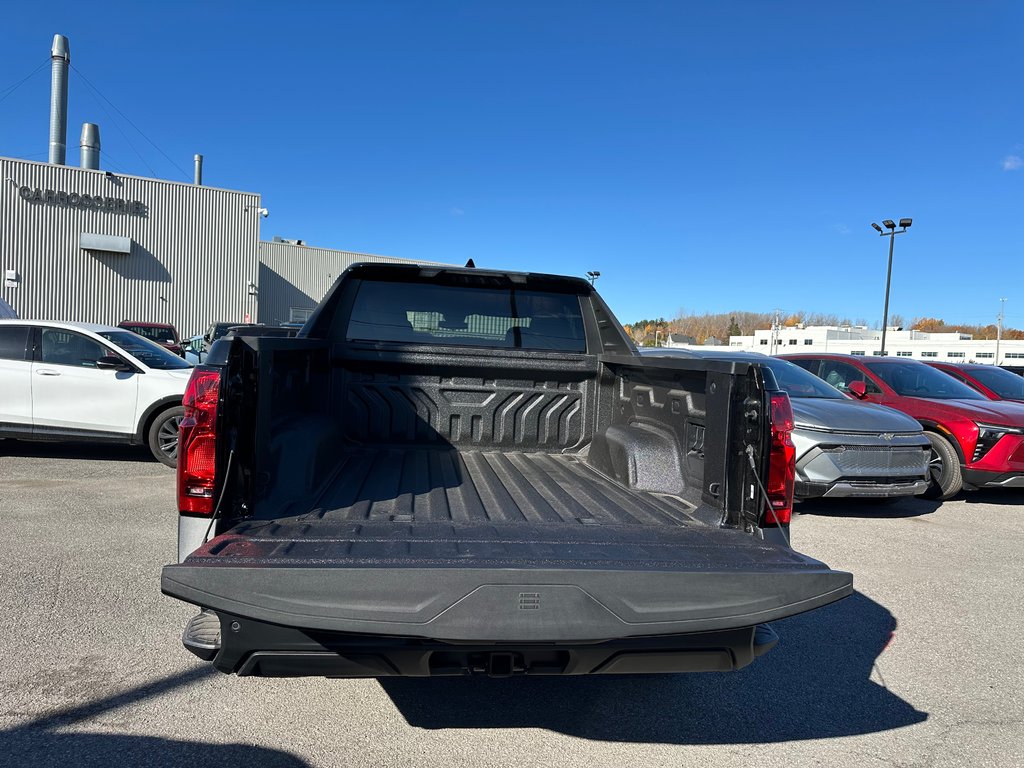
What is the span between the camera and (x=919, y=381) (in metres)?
9.28

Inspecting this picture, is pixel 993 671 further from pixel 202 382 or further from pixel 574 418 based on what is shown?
pixel 202 382

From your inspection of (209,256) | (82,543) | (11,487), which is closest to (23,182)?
(209,256)

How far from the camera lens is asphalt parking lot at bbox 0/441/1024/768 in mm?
2766

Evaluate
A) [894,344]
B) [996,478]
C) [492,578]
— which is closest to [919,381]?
[996,478]

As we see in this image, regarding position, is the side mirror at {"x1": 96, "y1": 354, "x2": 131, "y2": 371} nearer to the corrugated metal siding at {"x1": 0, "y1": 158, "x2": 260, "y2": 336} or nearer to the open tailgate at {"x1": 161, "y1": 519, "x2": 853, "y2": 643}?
the open tailgate at {"x1": 161, "y1": 519, "x2": 853, "y2": 643}

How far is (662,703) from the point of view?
128 inches

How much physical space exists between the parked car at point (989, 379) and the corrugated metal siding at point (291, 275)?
99.1 feet

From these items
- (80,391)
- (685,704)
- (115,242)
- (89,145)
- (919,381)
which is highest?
(89,145)

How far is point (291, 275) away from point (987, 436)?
123 ft

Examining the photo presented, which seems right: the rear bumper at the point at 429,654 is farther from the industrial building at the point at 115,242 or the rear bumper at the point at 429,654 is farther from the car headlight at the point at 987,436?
the industrial building at the point at 115,242

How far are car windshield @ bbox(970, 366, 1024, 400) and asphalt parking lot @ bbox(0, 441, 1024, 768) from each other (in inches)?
263

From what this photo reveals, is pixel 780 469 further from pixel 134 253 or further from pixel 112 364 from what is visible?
pixel 134 253

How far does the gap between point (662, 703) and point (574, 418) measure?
1.75 m

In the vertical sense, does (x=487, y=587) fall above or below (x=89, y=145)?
below
